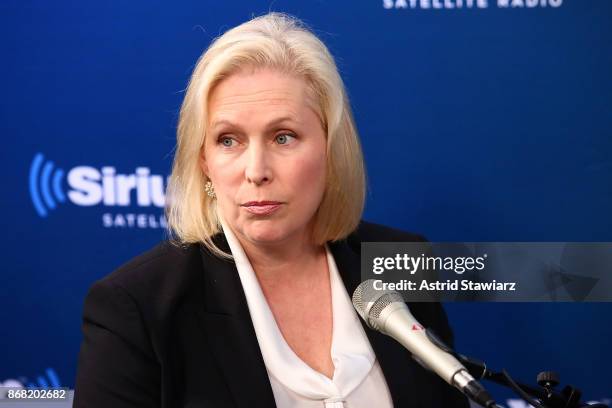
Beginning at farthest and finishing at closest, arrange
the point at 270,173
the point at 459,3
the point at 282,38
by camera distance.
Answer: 1. the point at 459,3
2. the point at 282,38
3. the point at 270,173

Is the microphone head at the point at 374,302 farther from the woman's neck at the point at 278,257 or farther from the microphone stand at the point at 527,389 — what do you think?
the woman's neck at the point at 278,257

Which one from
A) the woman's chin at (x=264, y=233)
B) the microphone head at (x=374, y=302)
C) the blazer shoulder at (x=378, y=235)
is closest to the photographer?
the microphone head at (x=374, y=302)

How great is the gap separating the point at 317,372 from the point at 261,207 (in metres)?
0.34

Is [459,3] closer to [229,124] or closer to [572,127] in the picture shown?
[572,127]

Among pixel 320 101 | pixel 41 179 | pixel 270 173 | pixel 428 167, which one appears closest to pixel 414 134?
pixel 428 167

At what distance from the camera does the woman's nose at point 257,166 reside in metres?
1.63

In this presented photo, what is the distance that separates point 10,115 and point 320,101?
1086 millimetres

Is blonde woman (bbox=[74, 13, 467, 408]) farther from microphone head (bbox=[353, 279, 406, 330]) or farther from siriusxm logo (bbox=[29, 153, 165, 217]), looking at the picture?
siriusxm logo (bbox=[29, 153, 165, 217])

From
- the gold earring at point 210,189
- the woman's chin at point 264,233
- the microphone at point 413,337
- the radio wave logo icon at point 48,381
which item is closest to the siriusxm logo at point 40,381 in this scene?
the radio wave logo icon at point 48,381

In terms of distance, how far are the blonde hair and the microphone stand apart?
0.77 m

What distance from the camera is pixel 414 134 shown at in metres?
2.42

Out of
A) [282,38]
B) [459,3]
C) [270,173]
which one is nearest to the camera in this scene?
[270,173]

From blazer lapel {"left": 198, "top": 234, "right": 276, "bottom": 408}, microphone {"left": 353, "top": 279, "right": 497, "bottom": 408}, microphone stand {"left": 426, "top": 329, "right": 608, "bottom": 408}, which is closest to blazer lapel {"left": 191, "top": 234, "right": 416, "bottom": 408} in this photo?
blazer lapel {"left": 198, "top": 234, "right": 276, "bottom": 408}

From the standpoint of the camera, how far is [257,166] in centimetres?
164
